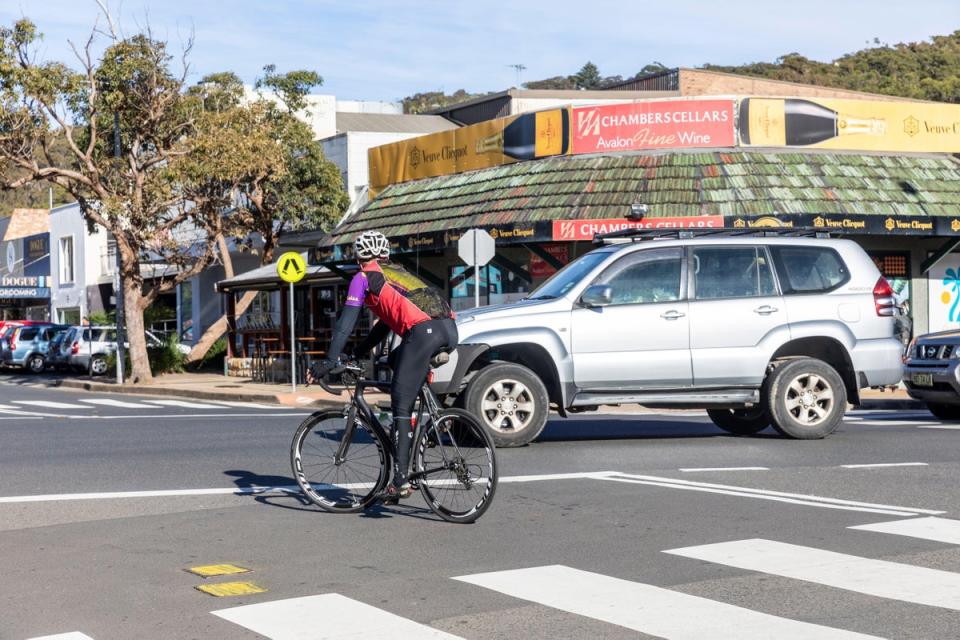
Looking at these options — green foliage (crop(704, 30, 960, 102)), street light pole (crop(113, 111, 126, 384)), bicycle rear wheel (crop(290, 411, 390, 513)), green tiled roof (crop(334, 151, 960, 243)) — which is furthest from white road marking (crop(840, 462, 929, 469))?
green foliage (crop(704, 30, 960, 102))

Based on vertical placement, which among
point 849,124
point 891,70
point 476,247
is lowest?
point 476,247

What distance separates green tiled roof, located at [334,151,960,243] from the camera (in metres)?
24.0

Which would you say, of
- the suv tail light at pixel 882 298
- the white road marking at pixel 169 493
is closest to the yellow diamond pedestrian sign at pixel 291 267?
the suv tail light at pixel 882 298

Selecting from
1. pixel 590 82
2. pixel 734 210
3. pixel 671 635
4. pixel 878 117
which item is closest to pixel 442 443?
pixel 671 635

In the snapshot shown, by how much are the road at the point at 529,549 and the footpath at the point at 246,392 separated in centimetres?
687

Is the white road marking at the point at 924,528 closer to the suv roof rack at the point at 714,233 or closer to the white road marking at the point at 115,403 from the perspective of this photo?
the suv roof rack at the point at 714,233

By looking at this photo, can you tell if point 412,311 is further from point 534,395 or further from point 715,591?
point 534,395

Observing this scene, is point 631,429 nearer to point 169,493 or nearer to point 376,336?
point 169,493

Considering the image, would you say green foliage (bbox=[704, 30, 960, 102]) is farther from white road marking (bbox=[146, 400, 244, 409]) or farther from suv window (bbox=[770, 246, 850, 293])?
suv window (bbox=[770, 246, 850, 293])

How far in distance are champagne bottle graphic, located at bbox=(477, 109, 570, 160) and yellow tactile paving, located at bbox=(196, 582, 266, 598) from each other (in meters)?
20.5

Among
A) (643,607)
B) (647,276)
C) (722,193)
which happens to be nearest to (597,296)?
(647,276)

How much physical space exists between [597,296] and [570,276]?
0.83 meters

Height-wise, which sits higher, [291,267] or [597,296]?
[291,267]

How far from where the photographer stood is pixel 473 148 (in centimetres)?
2881
